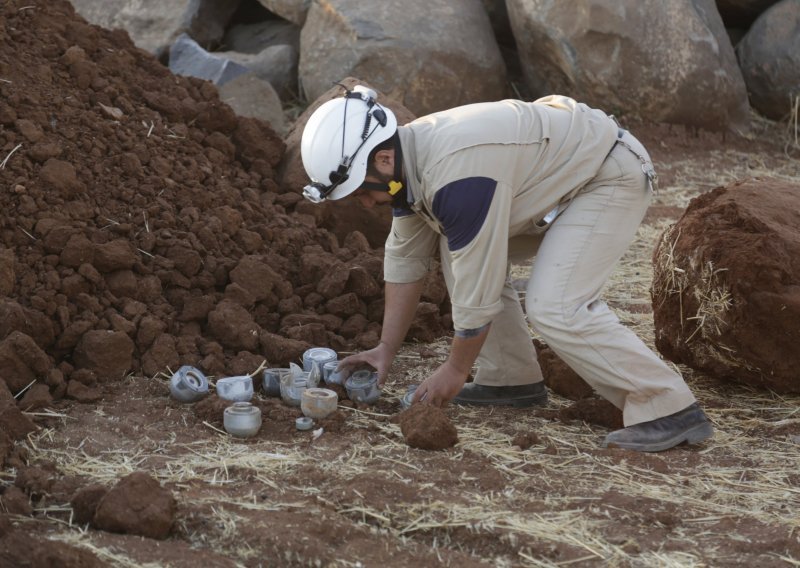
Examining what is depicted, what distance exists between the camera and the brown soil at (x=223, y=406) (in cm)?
404

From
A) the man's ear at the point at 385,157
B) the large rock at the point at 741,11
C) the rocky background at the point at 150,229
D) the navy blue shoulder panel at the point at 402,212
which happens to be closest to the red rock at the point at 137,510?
the rocky background at the point at 150,229

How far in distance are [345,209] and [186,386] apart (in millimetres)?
2398

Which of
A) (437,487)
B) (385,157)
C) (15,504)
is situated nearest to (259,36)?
(385,157)

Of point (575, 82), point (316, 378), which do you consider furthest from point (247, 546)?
point (575, 82)

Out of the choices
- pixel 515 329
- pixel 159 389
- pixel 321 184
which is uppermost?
pixel 321 184

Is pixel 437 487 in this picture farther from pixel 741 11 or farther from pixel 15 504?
pixel 741 11

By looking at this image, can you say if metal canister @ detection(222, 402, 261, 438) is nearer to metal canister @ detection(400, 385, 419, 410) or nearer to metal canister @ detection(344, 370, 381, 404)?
metal canister @ detection(344, 370, 381, 404)

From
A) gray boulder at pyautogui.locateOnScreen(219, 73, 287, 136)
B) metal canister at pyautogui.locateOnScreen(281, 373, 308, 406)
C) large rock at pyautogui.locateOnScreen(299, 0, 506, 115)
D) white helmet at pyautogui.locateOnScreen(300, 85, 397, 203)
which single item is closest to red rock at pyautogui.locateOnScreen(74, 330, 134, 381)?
metal canister at pyautogui.locateOnScreen(281, 373, 308, 406)

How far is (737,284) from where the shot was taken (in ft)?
18.1

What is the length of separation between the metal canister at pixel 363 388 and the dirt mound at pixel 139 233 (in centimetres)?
60

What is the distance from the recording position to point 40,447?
15.9 feet

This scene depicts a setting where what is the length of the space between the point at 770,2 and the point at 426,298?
23.5 feet

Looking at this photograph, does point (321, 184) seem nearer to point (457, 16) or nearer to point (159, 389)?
point (159, 389)

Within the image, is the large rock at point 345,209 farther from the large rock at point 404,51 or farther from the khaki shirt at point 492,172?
the large rock at point 404,51
